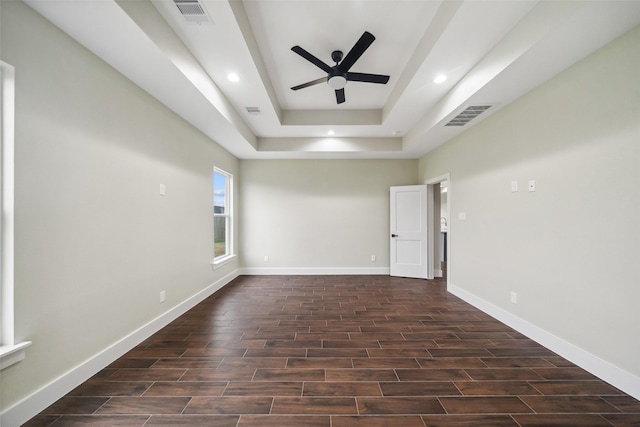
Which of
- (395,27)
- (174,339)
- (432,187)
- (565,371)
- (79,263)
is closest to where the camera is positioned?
(79,263)

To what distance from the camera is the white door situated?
4707 millimetres

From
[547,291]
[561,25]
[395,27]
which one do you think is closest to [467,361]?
[547,291]

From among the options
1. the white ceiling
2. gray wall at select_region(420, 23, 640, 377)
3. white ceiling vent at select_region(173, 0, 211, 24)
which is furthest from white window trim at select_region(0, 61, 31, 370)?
gray wall at select_region(420, 23, 640, 377)

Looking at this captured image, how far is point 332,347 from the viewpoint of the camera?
226 cm

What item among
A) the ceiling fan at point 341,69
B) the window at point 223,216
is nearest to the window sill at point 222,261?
the window at point 223,216

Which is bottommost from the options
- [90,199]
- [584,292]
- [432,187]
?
[584,292]

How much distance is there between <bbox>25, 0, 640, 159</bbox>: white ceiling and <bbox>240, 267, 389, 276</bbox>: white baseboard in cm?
284

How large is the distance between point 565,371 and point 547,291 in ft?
2.16

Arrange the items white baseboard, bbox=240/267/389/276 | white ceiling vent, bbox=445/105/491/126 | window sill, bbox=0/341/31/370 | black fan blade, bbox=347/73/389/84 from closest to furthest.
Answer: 1. window sill, bbox=0/341/31/370
2. black fan blade, bbox=347/73/389/84
3. white ceiling vent, bbox=445/105/491/126
4. white baseboard, bbox=240/267/389/276

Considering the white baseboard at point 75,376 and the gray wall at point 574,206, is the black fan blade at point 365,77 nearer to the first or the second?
the gray wall at point 574,206

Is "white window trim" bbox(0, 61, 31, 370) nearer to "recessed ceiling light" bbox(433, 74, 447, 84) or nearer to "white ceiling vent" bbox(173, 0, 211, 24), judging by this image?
"white ceiling vent" bbox(173, 0, 211, 24)

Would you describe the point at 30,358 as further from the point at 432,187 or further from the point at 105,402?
the point at 432,187

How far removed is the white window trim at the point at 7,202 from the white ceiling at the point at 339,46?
0.55 meters

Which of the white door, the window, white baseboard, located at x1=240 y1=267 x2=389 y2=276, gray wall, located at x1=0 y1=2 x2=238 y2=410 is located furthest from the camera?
white baseboard, located at x1=240 y1=267 x2=389 y2=276
